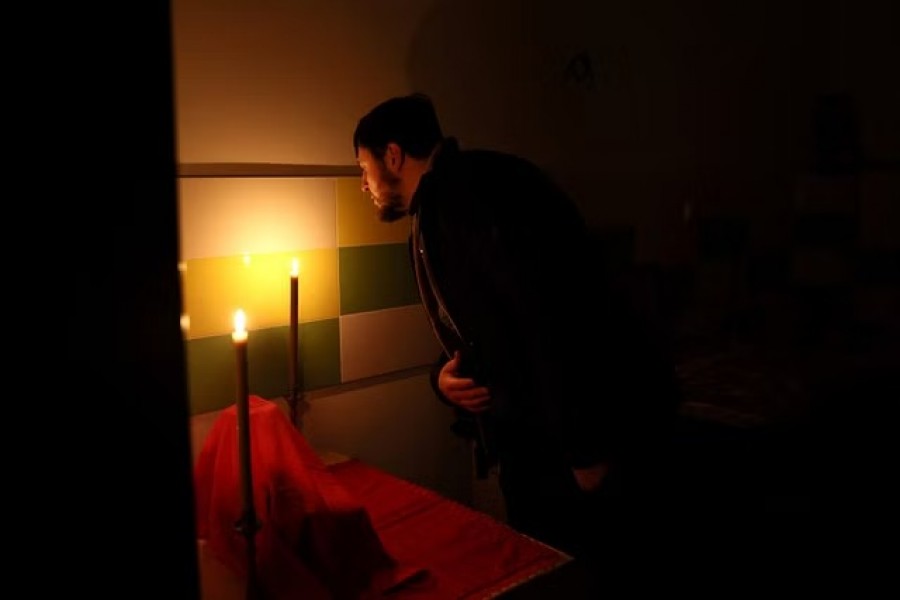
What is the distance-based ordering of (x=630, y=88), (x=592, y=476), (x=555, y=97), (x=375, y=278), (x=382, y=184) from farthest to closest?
(x=630, y=88)
(x=555, y=97)
(x=375, y=278)
(x=382, y=184)
(x=592, y=476)

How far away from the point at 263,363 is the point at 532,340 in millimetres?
501

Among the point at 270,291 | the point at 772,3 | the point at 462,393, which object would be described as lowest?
the point at 462,393

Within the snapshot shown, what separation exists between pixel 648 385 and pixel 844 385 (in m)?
1.25

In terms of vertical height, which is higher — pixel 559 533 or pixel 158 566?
pixel 158 566

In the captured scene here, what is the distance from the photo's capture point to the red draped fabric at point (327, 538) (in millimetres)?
779

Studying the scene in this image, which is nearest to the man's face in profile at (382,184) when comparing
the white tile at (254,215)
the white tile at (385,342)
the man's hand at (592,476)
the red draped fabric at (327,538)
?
the white tile at (254,215)

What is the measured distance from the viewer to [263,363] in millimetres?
1185

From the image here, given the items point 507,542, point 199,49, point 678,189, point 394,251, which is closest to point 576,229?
point 507,542

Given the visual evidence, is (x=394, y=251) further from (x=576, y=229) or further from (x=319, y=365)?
(x=576, y=229)

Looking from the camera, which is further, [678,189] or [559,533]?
[678,189]

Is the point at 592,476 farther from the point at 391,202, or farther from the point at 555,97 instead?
the point at 555,97

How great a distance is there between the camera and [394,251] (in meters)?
1.36

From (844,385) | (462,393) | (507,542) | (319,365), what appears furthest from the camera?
(844,385)

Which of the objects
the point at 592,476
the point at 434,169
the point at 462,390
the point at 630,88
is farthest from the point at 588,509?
the point at 630,88
